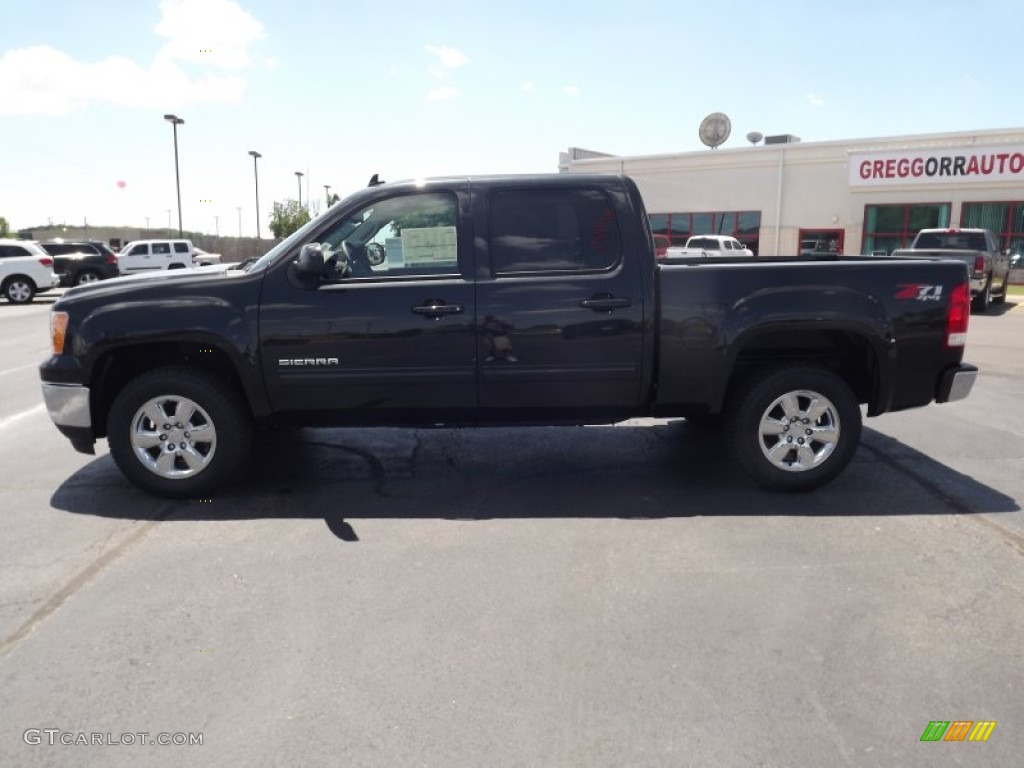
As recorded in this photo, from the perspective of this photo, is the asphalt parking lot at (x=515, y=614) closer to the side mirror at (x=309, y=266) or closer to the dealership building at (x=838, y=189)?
the side mirror at (x=309, y=266)

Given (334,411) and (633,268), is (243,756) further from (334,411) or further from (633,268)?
(633,268)

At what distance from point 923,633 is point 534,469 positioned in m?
2.84

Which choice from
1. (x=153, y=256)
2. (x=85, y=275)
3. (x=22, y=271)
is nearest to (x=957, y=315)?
(x=22, y=271)

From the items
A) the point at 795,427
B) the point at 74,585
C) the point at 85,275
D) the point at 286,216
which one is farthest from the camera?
the point at 286,216

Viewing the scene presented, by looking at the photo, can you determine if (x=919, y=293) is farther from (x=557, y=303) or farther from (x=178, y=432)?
(x=178, y=432)

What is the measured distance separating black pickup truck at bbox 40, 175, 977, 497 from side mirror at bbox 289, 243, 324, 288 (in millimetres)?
15

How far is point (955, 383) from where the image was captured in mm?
5023

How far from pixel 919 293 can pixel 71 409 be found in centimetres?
524

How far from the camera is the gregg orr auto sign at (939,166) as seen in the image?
26.0m

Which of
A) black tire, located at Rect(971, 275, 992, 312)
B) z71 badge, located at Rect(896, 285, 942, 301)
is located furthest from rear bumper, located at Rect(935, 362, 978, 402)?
black tire, located at Rect(971, 275, 992, 312)

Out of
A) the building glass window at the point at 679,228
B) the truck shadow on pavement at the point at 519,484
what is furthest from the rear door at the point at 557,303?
the building glass window at the point at 679,228

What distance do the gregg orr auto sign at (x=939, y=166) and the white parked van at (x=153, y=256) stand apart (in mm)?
25221

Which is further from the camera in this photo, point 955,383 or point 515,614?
point 955,383

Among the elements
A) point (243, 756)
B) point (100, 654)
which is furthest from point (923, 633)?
point (100, 654)
